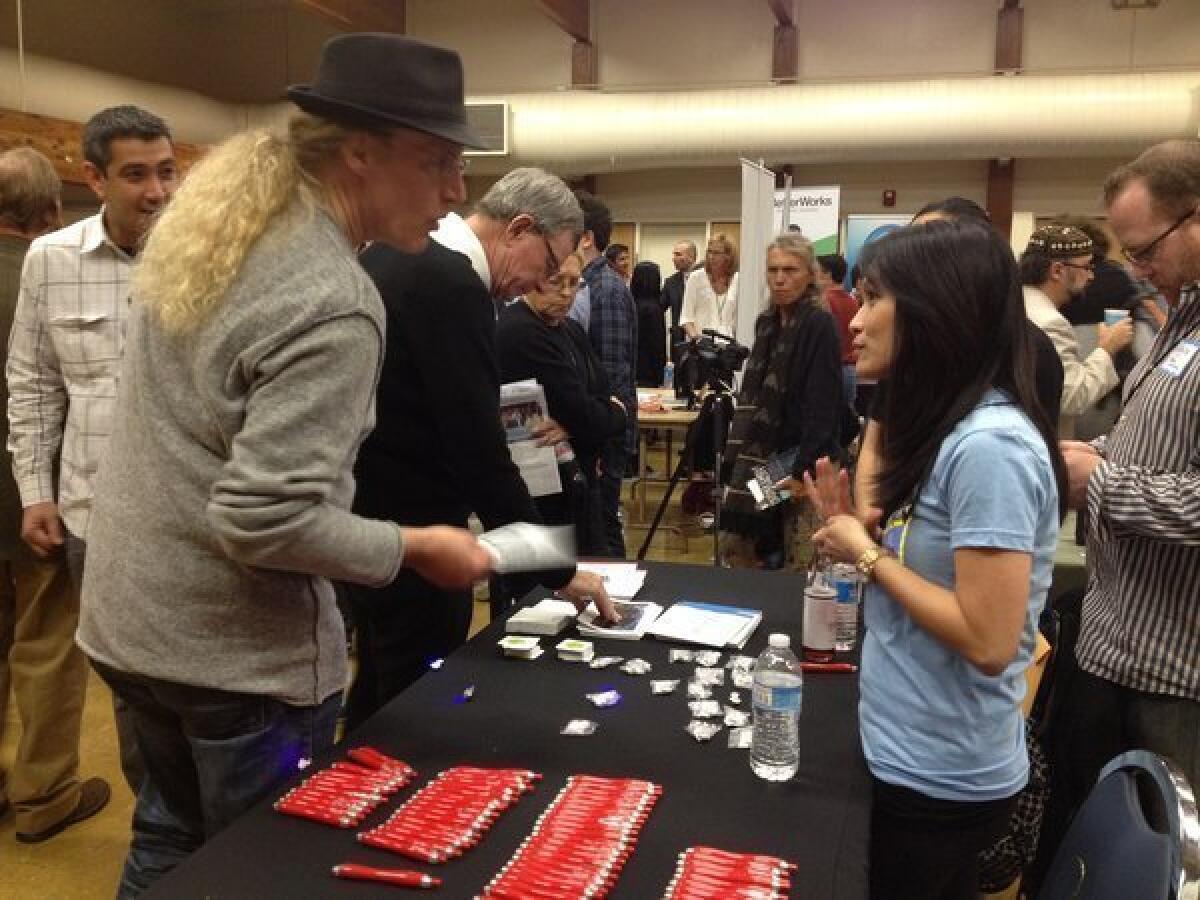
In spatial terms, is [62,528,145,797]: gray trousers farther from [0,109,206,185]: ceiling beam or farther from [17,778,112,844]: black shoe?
[0,109,206,185]: ceiling beam

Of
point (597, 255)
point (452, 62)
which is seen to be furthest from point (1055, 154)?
point (452, 62)

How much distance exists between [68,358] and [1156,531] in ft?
7.33

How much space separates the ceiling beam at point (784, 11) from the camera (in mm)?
8547

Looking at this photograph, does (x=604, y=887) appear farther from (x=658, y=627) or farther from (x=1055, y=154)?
(x=1055, y=154)

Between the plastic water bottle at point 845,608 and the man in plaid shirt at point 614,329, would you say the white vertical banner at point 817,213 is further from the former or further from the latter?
the plastic water bottle at point 845,608

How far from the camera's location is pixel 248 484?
1019 millimetres

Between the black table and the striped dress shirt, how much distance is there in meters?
0.47

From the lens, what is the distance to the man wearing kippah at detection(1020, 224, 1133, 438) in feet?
10.0

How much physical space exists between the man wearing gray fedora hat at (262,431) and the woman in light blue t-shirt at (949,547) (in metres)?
0.56

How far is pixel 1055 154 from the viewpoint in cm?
766

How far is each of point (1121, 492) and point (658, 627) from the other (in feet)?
2.75

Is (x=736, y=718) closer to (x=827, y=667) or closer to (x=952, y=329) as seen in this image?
(x=827, y=667)

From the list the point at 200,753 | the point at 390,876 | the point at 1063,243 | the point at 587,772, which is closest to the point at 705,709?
the point at 587,772

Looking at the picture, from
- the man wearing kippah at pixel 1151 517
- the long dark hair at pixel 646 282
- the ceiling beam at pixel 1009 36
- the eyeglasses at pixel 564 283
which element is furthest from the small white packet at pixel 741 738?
the ceiling beam at pixel 1009 36
